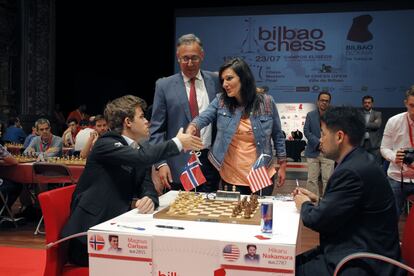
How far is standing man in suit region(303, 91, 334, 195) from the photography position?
586 centimetres

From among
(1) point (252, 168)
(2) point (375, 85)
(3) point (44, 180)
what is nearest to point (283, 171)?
(1) point (252, 168)

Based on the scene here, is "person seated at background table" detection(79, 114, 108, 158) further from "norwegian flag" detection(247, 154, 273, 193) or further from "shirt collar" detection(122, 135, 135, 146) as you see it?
"norwegian flag" detection(247, 154, 273, 193)

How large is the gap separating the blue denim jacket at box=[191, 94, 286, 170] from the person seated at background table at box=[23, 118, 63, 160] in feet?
10.9

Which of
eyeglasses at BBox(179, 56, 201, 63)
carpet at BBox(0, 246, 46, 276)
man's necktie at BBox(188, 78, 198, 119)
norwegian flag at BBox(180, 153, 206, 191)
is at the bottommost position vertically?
carpet at BBox(0, 246, 46, 276)

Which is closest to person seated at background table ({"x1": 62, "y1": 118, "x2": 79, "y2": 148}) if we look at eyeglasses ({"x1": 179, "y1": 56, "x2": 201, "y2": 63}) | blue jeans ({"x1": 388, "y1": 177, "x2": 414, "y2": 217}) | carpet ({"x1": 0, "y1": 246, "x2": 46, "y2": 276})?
carpet ({"x1": 0, "y1": 246, "x2": 46, "y2": 276})

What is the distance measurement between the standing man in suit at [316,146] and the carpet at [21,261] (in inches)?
138

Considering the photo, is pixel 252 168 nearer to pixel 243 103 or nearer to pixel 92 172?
pixel 243 103

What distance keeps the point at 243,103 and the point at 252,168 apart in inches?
16.6

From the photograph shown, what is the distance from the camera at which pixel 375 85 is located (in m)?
9.36

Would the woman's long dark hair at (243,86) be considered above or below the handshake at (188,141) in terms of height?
above

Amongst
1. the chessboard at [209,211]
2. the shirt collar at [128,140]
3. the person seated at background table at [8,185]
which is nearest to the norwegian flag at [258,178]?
the chessboard at [209,211]

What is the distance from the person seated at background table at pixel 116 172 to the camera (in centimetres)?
216

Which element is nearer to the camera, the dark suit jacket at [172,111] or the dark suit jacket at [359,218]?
the dark suit jacket at [359,218]

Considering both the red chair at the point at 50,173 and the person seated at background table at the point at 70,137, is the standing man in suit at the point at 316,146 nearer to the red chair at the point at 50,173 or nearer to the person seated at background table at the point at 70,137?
the red chair at the point at 50,173
